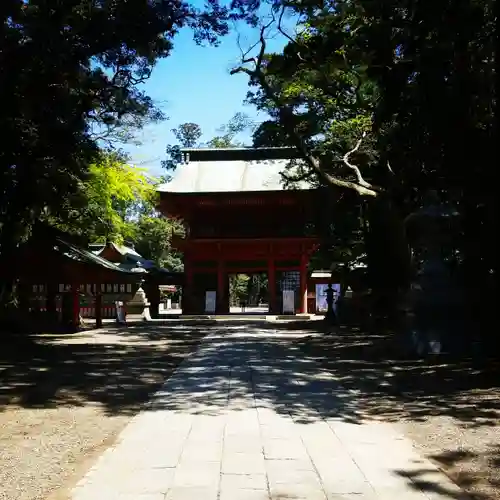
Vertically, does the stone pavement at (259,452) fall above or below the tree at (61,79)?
below

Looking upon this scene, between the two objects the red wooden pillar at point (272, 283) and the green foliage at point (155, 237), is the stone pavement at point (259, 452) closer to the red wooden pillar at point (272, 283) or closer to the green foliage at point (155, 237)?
the red wooden pillar at point (272, 283)

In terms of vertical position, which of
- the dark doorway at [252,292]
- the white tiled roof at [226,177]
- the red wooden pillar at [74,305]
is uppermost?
the white tiled roof at [226,177]

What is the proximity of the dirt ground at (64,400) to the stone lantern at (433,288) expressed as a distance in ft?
16.7

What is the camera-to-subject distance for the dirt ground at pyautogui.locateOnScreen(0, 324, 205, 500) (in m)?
4.79

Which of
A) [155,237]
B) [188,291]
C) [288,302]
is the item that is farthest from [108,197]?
[155,237]

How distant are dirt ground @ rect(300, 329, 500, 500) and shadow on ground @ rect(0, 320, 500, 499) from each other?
0.02 meters

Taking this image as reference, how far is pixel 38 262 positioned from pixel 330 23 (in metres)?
12.0

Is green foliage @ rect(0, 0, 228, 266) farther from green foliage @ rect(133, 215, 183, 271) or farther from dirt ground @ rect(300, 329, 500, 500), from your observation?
green foliage @ rect(133, 215, 183, 271)

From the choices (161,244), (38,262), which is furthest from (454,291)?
(161,244)

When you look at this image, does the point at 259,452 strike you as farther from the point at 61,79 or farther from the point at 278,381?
the point at 61,79

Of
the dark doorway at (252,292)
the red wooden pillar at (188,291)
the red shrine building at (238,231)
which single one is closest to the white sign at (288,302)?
the red shrine building at (238,231)

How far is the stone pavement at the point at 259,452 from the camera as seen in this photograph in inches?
167

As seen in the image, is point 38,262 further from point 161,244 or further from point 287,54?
point 161,244

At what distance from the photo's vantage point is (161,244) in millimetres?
46094
